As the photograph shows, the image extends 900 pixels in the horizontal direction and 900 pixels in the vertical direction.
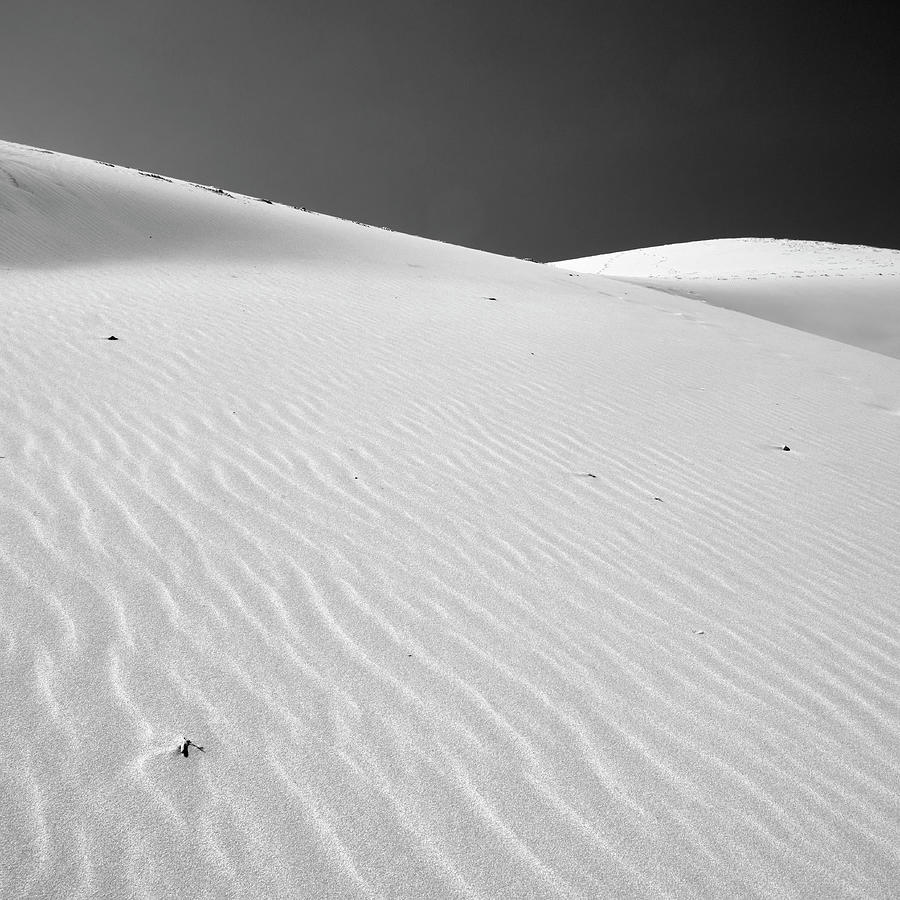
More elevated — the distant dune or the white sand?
the distant dune

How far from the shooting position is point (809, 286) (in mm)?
25531

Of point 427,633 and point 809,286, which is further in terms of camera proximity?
point 809,286

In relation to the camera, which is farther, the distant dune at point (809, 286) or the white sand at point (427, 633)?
the distant dune at point (809, 286)

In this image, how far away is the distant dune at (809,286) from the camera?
2091 centimetres

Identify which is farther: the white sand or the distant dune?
the distant dune

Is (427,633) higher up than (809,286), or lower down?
lower down

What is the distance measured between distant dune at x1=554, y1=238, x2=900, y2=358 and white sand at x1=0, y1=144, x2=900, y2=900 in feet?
54.3

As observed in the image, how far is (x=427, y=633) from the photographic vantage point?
2805 millimetres

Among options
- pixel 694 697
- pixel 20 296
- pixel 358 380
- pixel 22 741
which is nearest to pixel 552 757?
pixel 694 697

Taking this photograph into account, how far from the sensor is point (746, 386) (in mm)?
7340

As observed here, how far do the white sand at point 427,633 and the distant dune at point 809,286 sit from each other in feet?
54.3

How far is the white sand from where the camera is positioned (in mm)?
1949

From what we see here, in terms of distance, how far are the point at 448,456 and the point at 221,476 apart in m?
1.42

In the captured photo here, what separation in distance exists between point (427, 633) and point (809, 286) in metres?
27.1
